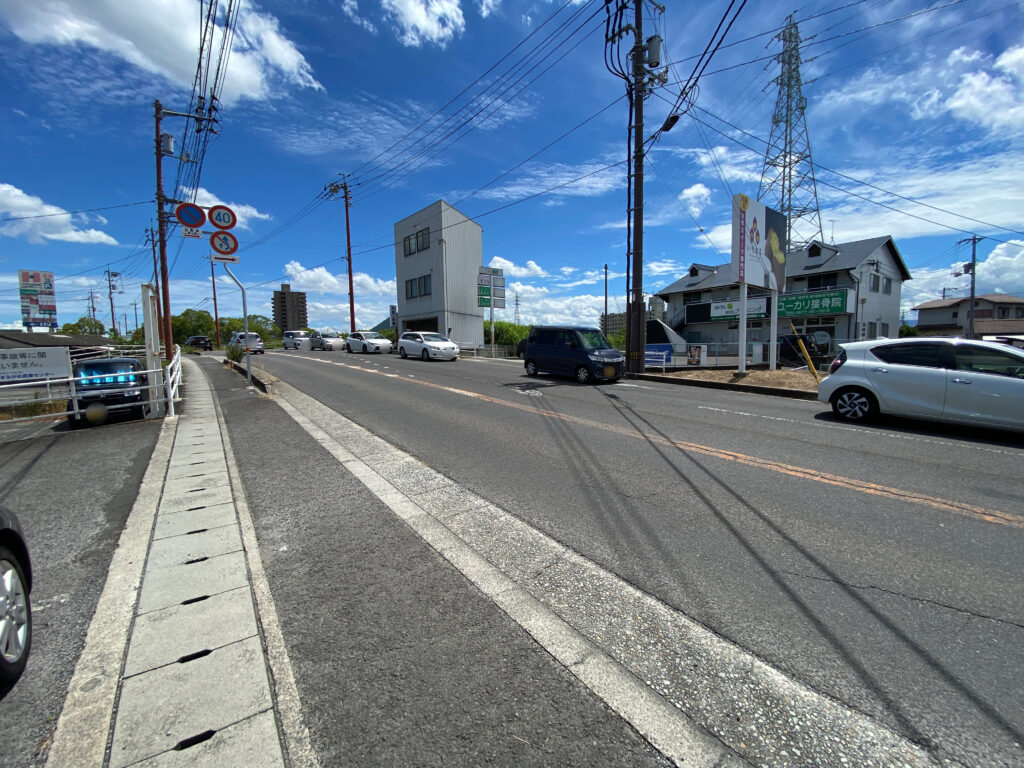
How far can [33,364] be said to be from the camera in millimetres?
10508

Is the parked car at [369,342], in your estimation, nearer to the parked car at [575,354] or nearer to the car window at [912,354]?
the parked car at [575,354]

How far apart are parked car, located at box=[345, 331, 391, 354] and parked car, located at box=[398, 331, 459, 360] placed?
506cm

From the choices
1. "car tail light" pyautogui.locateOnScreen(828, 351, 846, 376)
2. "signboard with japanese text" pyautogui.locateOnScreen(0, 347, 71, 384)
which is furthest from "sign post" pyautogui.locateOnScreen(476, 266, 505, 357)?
"car tail light" pyautogui.locateOnScreen(828, 351, 846, 376)

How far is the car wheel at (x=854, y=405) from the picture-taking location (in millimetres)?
7645

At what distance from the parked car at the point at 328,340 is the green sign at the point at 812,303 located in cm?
3245

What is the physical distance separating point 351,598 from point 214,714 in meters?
0.90

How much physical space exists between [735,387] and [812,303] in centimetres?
2146

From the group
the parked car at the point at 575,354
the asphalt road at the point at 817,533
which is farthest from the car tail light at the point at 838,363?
the parked car at the point at 575,354

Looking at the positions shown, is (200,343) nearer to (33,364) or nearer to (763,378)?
(33,364)

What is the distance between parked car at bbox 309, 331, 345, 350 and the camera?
117ft

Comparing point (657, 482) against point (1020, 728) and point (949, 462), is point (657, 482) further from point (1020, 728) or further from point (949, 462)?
point (949, 462)

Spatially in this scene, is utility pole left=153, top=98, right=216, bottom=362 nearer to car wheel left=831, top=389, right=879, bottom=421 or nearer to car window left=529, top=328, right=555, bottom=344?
car window left=529, top=328, right=555, bottom=344

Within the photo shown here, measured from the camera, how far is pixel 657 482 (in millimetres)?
4730

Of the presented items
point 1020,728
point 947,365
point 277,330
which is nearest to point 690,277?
point 947,365
